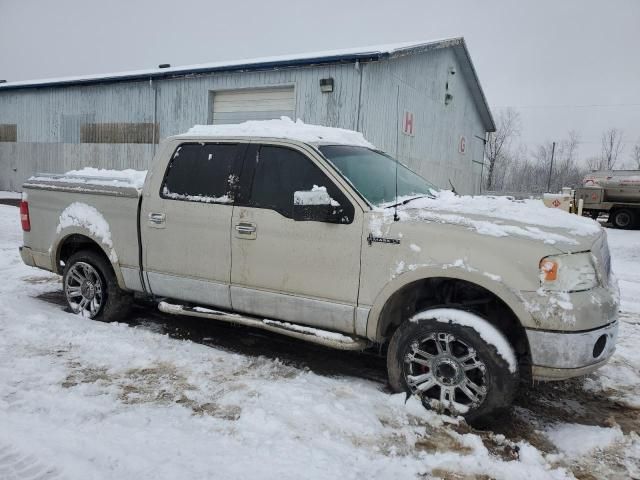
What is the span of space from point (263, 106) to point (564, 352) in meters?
13.1

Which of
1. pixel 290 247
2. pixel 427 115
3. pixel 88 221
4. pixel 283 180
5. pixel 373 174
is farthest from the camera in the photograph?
pixel 427 115

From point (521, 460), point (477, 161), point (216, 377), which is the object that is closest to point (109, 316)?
point (216, 377)

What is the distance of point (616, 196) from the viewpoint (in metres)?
20.2

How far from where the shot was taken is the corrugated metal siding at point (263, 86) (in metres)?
13.8

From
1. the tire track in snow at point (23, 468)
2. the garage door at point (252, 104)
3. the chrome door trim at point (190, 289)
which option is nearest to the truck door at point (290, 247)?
the chrome door trim at point (190, 289)

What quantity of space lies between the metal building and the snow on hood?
29.0 ft

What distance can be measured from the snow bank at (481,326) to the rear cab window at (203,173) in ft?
6.73

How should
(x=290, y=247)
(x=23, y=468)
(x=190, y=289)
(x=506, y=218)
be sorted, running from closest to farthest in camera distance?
(x=23, y=468)
(x=506, y=218)
(x=290, y=247)
(x=190, y=289)

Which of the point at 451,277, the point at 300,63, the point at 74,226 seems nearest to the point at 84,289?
the point at 74,226

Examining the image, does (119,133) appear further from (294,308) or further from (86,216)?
(294,308)

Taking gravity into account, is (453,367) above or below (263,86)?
below

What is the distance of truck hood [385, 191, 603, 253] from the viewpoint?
11.1 ft

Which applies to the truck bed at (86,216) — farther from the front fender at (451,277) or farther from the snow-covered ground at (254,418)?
the front fender at (451,277)

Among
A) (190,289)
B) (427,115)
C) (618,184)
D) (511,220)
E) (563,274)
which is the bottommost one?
(190,289)
